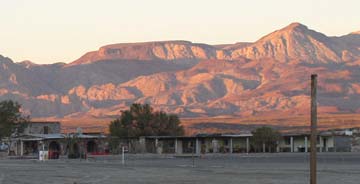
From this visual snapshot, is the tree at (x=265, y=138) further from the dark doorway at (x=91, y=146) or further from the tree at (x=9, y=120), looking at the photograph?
the tree at (x=9, y=120)

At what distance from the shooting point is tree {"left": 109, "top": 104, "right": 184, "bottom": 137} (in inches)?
5382

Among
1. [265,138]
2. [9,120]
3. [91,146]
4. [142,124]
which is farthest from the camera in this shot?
[142,124]

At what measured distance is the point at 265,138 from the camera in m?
127

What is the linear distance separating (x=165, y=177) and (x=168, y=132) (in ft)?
304

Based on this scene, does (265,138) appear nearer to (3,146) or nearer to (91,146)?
(91,146)

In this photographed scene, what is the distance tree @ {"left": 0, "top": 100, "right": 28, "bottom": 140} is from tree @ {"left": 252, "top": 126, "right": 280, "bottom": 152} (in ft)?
115

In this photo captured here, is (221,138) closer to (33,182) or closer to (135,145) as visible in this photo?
(135,145)

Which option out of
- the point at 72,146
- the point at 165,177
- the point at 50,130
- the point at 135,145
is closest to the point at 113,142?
the point at 135,145

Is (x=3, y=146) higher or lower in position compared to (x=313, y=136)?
lower

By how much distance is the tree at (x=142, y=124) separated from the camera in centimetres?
13671

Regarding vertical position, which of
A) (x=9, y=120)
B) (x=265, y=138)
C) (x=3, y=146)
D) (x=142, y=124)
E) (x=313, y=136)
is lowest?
(x=3, y=146)

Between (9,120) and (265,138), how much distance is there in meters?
37.9

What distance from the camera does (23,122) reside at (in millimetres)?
131750

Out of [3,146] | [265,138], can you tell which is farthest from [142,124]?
[265,138]
